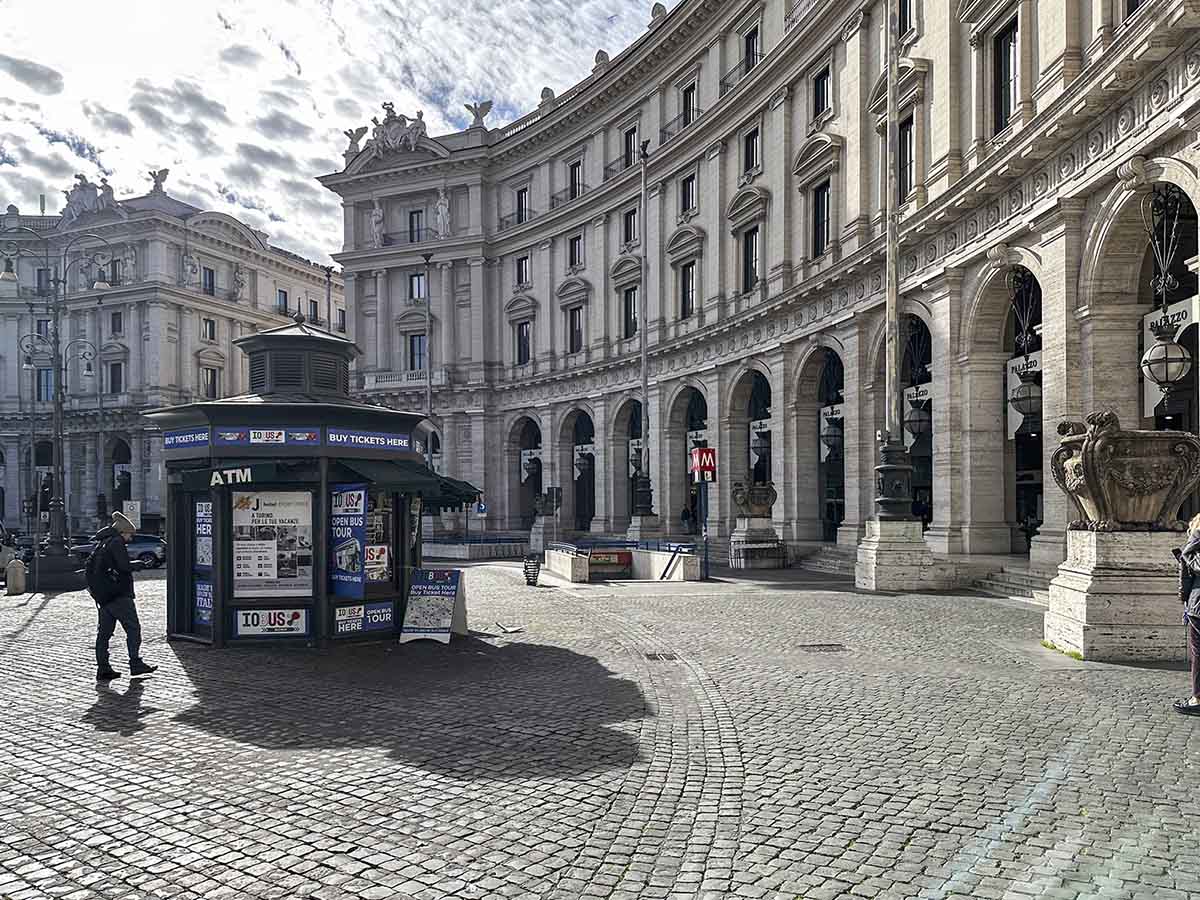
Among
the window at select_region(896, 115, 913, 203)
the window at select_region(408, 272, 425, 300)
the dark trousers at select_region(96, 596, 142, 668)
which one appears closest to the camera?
the dark trousers at select_region(96, 596, 142, 668)

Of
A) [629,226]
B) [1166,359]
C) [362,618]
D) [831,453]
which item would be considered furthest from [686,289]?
[362,618]

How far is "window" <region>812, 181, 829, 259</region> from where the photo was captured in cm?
3164

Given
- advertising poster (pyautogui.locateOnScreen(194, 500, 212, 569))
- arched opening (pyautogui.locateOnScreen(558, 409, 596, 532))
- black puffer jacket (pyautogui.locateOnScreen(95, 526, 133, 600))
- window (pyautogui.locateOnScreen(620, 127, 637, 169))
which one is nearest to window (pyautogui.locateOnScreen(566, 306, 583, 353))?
arched opening (pyautogui.locateOnScreen(558, 409, 596, 532))

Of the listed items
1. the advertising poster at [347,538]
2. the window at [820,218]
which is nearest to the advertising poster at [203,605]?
the advertising poster at [347,538]

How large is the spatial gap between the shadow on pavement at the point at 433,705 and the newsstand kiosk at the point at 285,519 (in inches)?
22.6

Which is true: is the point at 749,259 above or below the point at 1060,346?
above

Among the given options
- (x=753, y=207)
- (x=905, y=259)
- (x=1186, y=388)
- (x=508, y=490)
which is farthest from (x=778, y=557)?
(x=508, y=490)

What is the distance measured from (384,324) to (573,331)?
14918 mm

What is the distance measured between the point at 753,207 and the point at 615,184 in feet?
39.3

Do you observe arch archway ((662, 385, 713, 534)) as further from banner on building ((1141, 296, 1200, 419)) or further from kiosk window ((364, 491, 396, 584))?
kiosk window ((364, 491, 396, 584))

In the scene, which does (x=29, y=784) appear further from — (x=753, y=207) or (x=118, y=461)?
(x=118, y=461)

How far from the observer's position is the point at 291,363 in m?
13.8

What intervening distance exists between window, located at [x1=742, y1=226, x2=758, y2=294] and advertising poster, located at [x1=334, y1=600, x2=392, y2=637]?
2614 centimetres

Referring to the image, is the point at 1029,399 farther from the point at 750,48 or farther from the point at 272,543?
the point at 750,48
